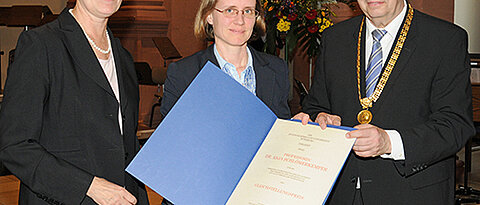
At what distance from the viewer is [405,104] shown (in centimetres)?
208

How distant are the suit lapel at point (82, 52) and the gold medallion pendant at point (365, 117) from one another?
91cm

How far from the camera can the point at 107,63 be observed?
212cm

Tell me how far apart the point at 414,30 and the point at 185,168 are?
A: 3.36 ft

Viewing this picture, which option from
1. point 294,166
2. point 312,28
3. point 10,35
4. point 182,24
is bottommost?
point 10,35

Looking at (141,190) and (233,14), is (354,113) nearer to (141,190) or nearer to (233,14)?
(233,14)

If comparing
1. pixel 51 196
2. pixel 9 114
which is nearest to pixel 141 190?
pixel 51 196

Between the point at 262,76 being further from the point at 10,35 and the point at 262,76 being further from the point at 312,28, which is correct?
the point at 10,35

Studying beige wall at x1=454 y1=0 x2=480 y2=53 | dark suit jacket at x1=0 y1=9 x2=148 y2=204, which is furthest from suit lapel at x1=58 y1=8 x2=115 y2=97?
beige wall at x1=454 y1=0 x2=480 y2=53

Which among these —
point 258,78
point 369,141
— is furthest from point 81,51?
point 369,141

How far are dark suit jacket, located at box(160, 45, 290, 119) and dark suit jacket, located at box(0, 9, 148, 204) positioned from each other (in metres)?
0.19

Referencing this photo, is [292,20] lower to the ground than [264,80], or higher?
lower

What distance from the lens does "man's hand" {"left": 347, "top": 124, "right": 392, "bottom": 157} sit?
5.89ft

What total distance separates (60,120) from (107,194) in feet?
1.00

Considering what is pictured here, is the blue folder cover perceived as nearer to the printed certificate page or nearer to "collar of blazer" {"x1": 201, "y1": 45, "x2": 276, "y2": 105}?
the printed certificate page
